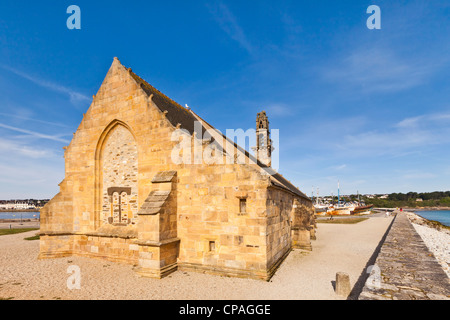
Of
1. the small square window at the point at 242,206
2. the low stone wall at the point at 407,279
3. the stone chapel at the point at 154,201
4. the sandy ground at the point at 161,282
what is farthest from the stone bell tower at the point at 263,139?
the low stone wall at the point at 407,279

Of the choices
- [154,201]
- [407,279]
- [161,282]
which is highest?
[154,201]

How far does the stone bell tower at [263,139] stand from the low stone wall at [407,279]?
52.7 feet

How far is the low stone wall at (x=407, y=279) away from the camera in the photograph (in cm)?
505

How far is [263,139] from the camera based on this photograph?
24141mm

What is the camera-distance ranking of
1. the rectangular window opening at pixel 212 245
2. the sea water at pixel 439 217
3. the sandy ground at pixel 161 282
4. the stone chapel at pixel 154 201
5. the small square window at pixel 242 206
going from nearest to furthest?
the sandy ground at pixel 161 282
the stone chapel at pixel 154 201
the small square window at pixel 242 206
the rectangular window opening at pixel 212 245
the sea water at pixel 439 217

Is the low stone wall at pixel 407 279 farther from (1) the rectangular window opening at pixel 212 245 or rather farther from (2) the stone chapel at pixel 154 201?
(1) the rectangular window opening at pixel 212 245

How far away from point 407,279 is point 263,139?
18.9 meters

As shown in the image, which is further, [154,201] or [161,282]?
[154,201]

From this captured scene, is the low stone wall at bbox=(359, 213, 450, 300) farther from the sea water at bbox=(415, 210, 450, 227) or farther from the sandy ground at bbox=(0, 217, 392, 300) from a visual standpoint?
the sea water at bbox=(415, 210, 450, 227)

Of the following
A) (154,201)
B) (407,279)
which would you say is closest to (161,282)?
(154,201)

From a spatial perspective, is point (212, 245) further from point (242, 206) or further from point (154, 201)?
point (154, 201)

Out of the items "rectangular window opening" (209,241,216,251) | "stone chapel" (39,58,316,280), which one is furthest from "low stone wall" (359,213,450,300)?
"rectangular window opening" (209,241,216,251)
